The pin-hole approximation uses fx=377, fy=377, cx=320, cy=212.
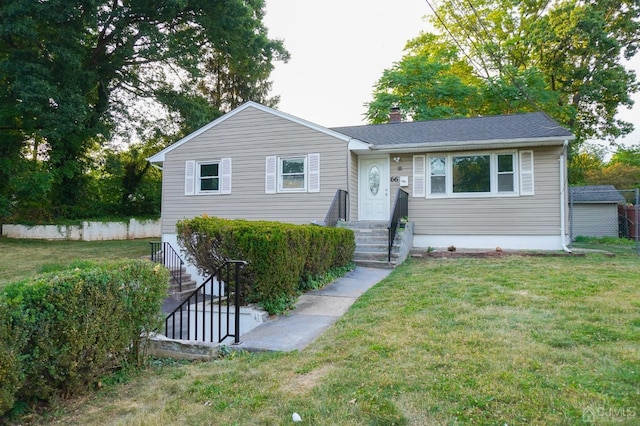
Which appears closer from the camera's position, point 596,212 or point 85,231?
point 85,231

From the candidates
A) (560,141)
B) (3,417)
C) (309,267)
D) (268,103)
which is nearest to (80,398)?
(3,417)

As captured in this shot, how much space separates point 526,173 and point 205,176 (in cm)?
1018

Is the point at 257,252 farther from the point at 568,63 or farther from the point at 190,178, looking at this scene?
the point at 568,63

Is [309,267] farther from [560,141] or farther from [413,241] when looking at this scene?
[560,141]

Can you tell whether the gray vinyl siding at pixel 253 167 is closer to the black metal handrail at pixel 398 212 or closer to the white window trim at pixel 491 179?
the black metal handrail at pixel 398 212

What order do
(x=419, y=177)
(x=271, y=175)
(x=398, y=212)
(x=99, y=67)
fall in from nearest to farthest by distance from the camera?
1. (x=398, y=212)
2. (x=419, y=177)
3. (x=271, y=175)
4. (x=99, y=67)

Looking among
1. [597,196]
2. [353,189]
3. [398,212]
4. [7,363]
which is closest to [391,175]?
[353,189]

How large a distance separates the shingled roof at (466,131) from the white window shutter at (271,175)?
9.60 feet

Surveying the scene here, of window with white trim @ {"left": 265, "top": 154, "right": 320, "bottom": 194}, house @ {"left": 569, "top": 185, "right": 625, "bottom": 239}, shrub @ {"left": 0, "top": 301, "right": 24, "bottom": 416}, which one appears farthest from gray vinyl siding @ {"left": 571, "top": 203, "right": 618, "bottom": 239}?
shrub @ {"left": 0, "top": 301, "right": 24, "bottom": 416}

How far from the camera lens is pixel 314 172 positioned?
11836 mm

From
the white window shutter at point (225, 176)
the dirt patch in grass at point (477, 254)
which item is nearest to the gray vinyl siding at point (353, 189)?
the dirt patch in grass at point (477, 254)

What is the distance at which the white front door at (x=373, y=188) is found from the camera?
1203 cm

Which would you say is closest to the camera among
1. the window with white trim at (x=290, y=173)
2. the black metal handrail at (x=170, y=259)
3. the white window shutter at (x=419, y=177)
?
the black metal handrail at (x=170, y=259)

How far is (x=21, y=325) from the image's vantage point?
2.51m
